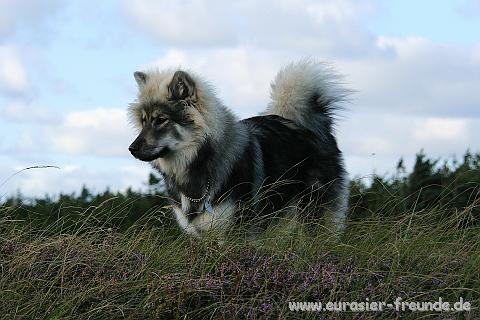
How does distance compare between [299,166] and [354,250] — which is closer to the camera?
[354,250]

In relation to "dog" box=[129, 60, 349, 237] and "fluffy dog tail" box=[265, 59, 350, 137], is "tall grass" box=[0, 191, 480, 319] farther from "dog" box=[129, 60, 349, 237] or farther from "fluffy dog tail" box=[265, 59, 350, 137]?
"fluffy dog tail" box=[265, 59, 350, 137]

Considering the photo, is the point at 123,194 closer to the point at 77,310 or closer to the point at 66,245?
the point at 66,245

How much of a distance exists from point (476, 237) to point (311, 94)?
306cm

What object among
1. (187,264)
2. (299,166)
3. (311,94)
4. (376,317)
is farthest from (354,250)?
(311,94)

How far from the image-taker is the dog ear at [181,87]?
29.5 ft

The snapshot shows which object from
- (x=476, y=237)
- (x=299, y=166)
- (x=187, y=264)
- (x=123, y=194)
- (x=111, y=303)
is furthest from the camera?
(x=123, y=194)

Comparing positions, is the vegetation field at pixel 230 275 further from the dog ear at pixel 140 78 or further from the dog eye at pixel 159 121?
the dog ear at pixel 140 78

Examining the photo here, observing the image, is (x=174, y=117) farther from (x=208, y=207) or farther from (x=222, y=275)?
(x=222, y=275)

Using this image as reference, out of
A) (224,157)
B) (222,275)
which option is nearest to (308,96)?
(224,157)

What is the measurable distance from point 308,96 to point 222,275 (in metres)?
4.08

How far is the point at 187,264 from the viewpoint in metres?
6.75

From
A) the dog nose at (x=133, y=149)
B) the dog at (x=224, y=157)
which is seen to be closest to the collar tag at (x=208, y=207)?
the dog at (x=224, y=157)

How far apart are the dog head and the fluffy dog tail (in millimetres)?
1403

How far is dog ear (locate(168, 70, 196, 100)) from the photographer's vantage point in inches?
354
